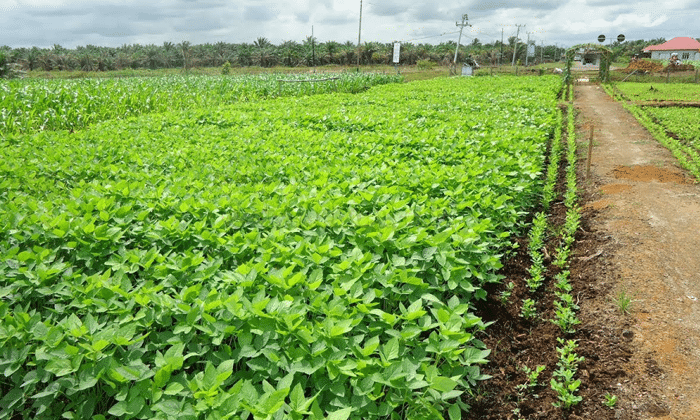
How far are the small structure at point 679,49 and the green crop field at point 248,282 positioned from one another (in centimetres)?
8363

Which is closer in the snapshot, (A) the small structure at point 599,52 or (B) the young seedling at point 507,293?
(B) the young seedling at point 507,293

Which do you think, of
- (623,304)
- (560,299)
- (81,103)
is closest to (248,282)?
(560,299)

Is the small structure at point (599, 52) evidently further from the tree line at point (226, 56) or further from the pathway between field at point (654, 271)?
the pathway between field at point (654, 271)

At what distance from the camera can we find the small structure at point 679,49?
226ft

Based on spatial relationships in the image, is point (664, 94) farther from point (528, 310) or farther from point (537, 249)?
point (528, 310)

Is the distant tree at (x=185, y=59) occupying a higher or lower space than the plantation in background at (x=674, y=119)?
higher

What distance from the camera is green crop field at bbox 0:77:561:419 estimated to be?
7.02 feet

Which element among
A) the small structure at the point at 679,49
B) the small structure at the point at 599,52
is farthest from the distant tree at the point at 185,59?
the small structure at the point at 679,49

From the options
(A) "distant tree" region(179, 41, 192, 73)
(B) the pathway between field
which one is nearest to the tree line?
(A) "distant tree" region(179, 41, 192, 73)

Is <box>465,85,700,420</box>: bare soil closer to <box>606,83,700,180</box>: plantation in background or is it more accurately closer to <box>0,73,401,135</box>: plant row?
<box>606,83,700,180</box>: plantation in background

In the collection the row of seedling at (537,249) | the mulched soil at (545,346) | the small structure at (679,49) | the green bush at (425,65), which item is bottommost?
the mulched soil at (545,346)

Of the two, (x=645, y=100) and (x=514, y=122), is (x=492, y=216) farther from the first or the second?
(x=645, y=100)

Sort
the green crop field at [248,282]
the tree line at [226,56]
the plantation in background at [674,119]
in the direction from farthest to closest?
the tree line at [226,56]
the plantation in background at [674,119]
the green crop field at [248,282]

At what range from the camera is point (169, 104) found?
15602 millimetres
